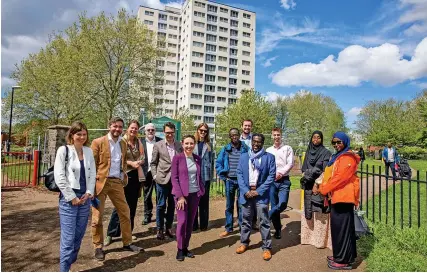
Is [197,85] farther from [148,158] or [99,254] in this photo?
[99,254]

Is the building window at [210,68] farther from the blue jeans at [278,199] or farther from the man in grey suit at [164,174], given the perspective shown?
the blue jeans at [278,199]

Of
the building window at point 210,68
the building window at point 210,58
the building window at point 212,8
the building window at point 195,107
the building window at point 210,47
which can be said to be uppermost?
the building window at point 212,8

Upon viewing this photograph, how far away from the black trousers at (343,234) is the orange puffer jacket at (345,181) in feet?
0.45

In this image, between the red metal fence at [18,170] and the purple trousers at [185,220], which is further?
the red metal fence at [18,170]

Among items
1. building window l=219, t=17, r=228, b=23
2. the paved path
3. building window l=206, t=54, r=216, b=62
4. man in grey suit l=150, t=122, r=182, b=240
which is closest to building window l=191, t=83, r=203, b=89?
building window l=206, t=54, r=216, b=62

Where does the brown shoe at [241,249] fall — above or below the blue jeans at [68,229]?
below

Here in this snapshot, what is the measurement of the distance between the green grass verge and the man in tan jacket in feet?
11.3

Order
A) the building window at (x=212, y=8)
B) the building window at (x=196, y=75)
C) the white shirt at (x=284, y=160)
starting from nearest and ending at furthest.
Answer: the white shirt at (x=284, y=160) < the building window at (x=196, y=75) < the building window at (x=212, y=8)

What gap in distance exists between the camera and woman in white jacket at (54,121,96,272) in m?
3.62

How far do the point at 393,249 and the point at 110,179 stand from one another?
4.36 meters

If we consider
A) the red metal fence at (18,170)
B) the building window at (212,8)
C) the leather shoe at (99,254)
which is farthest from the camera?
the building window at (212,8)

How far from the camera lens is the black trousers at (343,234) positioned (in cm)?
413

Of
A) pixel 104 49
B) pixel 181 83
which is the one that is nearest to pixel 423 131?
pixel 104 49

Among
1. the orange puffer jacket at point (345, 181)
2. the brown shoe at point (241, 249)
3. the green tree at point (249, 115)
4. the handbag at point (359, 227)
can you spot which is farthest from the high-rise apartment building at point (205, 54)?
the orange puffer jacket at point (345, 181)
